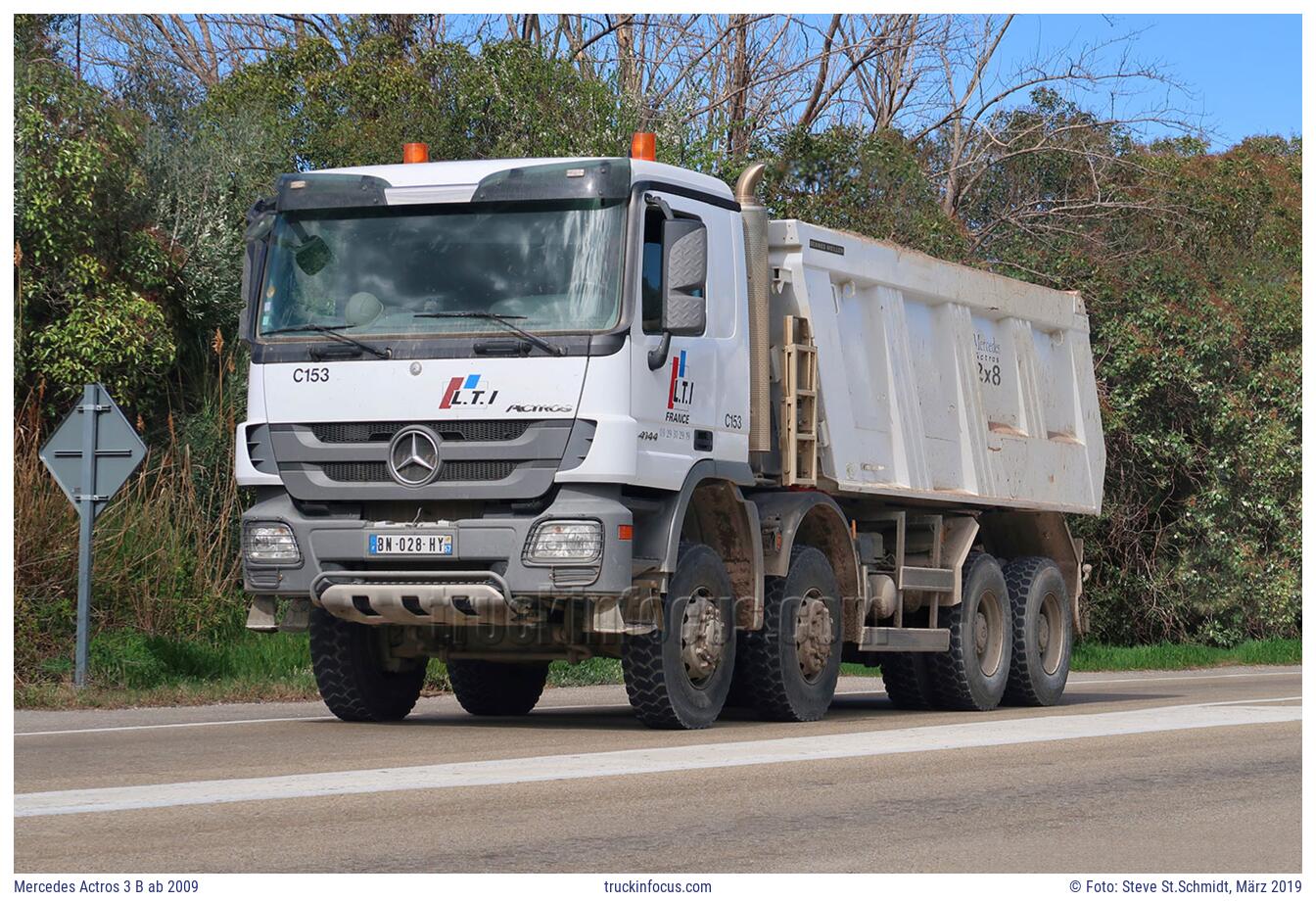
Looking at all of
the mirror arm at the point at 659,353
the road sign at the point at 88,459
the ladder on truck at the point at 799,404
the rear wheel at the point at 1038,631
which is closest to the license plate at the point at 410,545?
the mirror arm at the point at 659,353

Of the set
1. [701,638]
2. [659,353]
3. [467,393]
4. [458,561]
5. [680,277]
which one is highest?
[680,277]

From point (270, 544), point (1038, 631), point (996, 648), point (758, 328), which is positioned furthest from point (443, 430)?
point (1038, 631)

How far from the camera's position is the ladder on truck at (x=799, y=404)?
42.0 feet

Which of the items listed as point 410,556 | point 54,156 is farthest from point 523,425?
point 54,156

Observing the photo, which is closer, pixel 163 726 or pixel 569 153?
pixel 163 726

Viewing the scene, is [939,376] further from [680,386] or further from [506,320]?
[506,320]

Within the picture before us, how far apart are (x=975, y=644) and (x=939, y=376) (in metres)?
2.06

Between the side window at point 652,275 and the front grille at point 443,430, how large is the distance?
86 cm

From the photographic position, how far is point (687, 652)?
11844 millimetres

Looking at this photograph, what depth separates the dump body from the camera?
13273 millimetres

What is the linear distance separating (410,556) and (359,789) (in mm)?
2838

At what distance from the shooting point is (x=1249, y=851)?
728 centimetres

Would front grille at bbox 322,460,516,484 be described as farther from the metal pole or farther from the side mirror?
the metal pole
